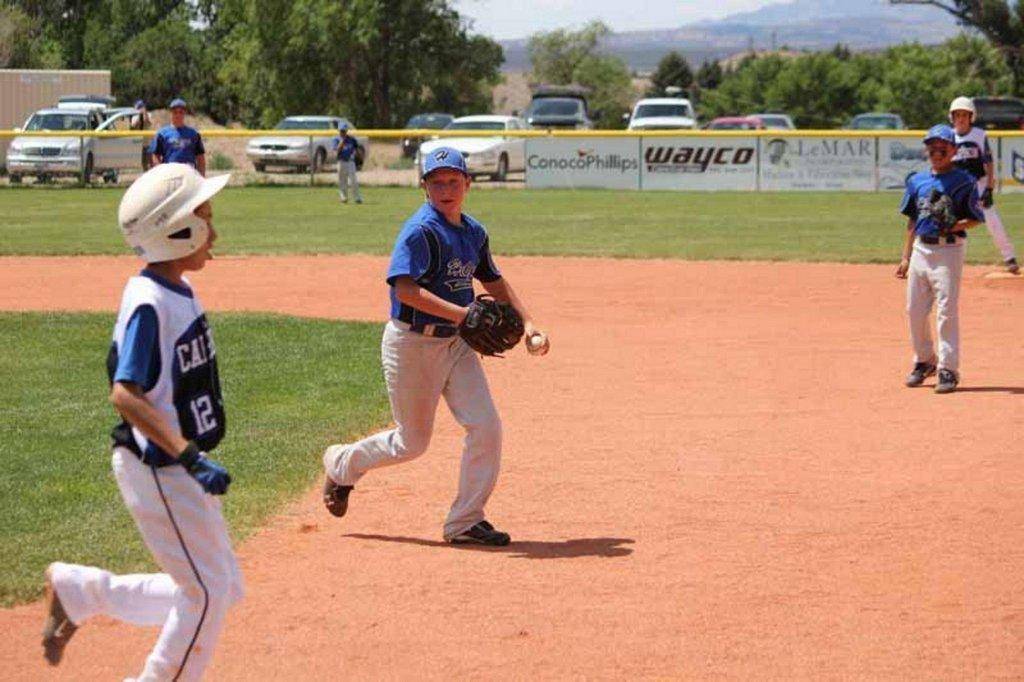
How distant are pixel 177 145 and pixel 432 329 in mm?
13929

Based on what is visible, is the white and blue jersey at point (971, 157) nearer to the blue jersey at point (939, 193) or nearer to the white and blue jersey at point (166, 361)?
the blue jersey at point (939, 193)

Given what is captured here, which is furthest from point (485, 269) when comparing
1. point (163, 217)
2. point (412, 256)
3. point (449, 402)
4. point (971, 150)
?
point (971, 150)

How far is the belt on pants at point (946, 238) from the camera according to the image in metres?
12.1

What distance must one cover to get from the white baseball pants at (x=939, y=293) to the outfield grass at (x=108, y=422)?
417cm

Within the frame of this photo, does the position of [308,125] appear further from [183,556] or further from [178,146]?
[183,556]

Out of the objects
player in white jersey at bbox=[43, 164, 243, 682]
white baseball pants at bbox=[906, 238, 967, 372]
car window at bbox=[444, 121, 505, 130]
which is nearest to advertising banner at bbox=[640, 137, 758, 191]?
car window at bbox=[444, 121, 505, 130]

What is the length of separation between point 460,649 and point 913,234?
7092mm

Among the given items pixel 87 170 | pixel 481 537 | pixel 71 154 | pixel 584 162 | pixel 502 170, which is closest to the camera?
pixel 481 537

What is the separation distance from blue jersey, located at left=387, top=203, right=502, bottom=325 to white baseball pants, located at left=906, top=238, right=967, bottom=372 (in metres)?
5.37

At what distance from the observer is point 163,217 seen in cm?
492

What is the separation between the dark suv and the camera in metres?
48.5

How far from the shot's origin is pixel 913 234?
12273 mm

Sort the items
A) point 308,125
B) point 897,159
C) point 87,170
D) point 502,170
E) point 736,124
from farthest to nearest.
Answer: point 736,124, point 308,125, point 502,170, point 87,170, point 897,159

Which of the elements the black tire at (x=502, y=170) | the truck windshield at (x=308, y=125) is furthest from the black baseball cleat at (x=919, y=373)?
the truck windshield at (x=308, y=125)
